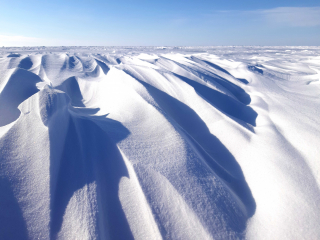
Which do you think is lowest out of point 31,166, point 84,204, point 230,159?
point 230,159

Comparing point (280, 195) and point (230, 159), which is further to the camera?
point (230, 159)

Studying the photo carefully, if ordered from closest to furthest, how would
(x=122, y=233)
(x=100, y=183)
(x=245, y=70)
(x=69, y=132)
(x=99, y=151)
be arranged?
(x=122, y=233) → (x=100, y=183) → (x=99, y=151) → (x=69, y=132) → (x=245, y=70)

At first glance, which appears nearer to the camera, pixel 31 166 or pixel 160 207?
pixel 160 207

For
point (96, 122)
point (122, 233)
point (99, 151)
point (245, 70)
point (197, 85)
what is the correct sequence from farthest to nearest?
point (245, 70) → point (197, 85) → point (96, 122) → point (99, 151) → point (122, 233)

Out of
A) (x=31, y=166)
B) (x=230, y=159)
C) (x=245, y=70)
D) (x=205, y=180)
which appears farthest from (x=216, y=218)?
(x=245, y=70)

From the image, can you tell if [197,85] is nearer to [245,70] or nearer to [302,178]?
[302,178]

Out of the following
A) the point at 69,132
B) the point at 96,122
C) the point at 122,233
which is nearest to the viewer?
the point at 122,233

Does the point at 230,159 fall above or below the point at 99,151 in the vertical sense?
below

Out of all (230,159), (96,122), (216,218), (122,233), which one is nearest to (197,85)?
(230,159)

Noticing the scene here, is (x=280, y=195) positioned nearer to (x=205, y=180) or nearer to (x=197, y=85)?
(x=205, y=180)
